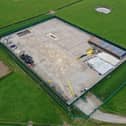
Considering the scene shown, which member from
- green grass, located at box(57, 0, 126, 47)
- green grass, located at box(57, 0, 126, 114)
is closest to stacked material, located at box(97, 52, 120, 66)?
green grass, located at box(57, 0, 126, 114)

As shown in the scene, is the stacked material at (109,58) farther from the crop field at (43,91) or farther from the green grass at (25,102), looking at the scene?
the green grass at (25,102)

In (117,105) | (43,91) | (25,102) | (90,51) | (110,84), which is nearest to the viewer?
(117,105)

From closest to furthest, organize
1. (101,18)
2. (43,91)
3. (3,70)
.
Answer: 1. (43,91)
2. (3,70)
3. (101,18)

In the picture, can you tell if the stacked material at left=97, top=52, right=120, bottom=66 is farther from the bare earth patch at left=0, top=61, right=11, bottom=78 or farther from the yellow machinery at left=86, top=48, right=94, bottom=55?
the bare earth patch at left=0, top=61, right=11, bottom=78

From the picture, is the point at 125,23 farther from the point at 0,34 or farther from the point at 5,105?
the point at 5,105

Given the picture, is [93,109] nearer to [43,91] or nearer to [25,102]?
[43,91]

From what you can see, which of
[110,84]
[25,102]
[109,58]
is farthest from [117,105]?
[25,102]
